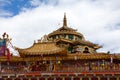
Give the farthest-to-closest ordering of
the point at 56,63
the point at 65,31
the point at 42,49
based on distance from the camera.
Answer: the point at 65,31, the point at 42,49, the point at 56,63

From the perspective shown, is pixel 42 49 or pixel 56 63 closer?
pixel 56 63

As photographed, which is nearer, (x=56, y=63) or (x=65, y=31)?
(x=56, y=63)

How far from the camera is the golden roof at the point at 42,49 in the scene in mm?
38100

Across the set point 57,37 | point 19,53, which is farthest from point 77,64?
point 57,37

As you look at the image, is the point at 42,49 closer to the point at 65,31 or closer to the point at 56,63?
the point at 56,63

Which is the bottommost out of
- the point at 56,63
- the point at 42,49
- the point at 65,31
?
the point at 56,63

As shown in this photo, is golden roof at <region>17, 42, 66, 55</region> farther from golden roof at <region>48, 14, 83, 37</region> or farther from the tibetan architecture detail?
golden roof at <region>48, 14, 83, 37</region>

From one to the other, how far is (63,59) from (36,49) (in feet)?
13.8

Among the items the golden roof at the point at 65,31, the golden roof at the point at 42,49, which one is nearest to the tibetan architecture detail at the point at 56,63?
the golden roof at the point at 42,49

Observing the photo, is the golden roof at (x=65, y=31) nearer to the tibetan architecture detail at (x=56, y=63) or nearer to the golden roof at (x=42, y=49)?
the tibetan architecture detail at (x=56, y=63)

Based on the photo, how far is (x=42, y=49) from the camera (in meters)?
39.3

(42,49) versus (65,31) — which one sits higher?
(65,31)

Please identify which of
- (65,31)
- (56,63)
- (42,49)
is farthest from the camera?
(65,31)

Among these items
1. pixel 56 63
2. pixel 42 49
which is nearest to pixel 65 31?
pixel 42 49
